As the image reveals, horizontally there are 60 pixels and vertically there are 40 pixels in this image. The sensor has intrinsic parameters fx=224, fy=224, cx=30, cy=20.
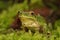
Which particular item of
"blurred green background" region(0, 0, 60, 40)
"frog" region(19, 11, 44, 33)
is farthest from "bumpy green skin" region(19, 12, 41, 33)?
"blurred green background" region(0, 0, 60, 40)

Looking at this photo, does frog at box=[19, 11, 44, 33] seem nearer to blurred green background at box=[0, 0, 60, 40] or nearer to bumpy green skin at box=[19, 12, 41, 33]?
bumpy green skin at box=[19, 12, 41, 33]

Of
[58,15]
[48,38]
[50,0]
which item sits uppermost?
[50,0]

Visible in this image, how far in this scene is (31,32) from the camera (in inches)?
244

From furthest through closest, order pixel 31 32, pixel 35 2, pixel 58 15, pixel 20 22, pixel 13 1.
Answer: pixel 13 1
pixel 35 2
pixel 58 15
pixel 20 22
pixel 31 32

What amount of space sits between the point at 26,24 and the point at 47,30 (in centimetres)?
63

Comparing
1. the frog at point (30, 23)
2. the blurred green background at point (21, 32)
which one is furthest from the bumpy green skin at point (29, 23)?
the blurred green background at point (21, 32)

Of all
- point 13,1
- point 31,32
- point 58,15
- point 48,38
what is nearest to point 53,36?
point 48,38

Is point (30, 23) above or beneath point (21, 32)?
above

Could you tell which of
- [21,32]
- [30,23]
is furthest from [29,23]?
[21,32]

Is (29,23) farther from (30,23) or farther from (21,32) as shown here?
(21,32)

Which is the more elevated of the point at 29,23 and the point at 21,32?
the point at 29,23

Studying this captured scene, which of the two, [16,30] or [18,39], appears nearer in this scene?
[18,39]

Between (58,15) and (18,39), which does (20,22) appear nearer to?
(18,39)

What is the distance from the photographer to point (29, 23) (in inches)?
247
